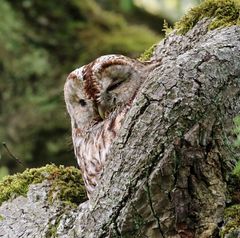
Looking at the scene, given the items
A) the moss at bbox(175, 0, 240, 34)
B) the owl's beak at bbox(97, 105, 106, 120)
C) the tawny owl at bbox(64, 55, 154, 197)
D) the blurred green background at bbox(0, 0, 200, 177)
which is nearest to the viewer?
the moss at bbox(175, 0, 240, 34)

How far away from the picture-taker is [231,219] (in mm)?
3223

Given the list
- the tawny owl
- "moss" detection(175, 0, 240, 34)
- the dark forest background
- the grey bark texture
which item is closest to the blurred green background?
the dark forest background

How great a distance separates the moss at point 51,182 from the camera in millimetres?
3795

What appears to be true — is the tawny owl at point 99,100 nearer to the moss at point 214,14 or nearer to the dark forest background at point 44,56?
the moss at point 214,14

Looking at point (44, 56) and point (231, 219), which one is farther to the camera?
point (44, 56)

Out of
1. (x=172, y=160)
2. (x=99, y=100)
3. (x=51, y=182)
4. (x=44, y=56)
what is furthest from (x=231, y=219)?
(x=44, y=56)

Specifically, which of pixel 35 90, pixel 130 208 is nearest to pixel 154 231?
pixel 130 208

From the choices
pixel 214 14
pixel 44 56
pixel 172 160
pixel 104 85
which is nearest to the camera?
pixel 172 160

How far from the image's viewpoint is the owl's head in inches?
158

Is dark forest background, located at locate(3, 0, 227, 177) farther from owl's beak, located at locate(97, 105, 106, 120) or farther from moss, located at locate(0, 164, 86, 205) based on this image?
moss, located at locate(0, 164, 86, 205)

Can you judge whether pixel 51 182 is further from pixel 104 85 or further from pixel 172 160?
pixel 172 160

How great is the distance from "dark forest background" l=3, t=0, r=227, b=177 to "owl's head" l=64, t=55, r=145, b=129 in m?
2.90

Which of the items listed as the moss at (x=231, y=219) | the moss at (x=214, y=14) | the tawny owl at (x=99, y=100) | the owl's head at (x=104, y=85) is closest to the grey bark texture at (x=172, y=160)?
the moss at (x=231, y=219)

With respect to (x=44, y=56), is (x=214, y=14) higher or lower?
lower
